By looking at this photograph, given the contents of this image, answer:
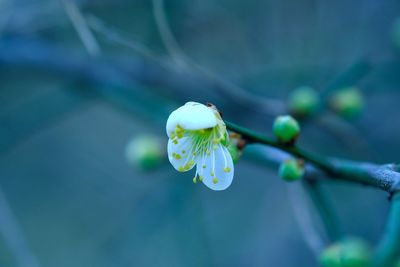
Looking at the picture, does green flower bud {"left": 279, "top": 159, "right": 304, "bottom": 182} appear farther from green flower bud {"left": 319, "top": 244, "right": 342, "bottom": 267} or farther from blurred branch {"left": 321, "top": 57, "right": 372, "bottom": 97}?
blurred branch {"left": 321, "top": 57, "right": 372, "bottom": 97}

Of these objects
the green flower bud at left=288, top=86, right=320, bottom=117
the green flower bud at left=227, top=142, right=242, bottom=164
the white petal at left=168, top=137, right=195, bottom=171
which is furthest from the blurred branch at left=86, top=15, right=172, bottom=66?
the green flower bud at left=288, top=86, right=320, bottom=117

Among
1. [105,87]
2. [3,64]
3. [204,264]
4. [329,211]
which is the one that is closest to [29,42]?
[3,64]

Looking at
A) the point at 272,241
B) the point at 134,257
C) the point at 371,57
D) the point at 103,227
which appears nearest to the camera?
the point at 371,57

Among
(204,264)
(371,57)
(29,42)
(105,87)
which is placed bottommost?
(204,264)

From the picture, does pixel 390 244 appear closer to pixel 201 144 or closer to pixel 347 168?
pixel 347 168

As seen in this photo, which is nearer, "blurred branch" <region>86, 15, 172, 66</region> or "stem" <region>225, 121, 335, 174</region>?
"stem" <region>225, 121, 335, 174</region>

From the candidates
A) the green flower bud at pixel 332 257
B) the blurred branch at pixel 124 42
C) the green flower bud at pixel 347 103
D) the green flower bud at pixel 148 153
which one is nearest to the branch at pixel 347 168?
the green flower bud at pixel 332 257

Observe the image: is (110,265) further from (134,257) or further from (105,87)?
(105,87)

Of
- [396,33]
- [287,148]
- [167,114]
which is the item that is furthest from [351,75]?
[287,148]

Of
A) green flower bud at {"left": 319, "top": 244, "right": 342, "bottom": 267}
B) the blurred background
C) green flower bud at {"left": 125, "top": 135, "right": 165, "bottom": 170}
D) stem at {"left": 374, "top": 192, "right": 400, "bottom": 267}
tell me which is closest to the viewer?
stem at {"left": 374, "top": 192, "right": 400, "bottom": 267}
